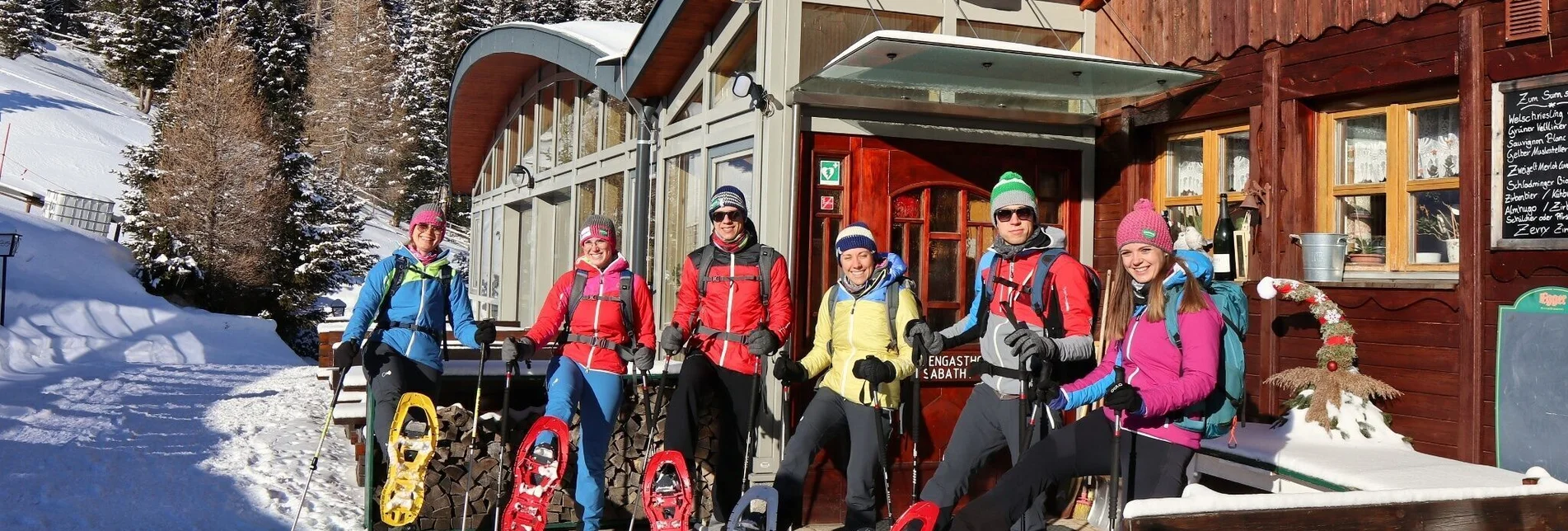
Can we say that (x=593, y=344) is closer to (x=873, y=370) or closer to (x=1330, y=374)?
(x=873, y=370)

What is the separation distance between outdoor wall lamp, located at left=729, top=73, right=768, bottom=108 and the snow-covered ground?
3.08 metres

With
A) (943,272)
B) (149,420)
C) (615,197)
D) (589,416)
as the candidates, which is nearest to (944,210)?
(943,272)

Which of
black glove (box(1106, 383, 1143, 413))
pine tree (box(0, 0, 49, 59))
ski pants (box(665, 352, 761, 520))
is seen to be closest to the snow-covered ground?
ski pants (box(665, 352, 761, 520))

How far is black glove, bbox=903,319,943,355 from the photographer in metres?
4.73

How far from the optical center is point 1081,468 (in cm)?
396

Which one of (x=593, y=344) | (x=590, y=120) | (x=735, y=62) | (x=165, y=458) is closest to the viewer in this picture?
(x=593, y=344)

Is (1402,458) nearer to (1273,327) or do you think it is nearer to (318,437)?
(1273,327)

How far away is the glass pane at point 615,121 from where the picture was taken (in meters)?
9.84

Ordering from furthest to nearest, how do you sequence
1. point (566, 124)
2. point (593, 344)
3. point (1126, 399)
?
point (566, 124), point (593, 344), point (1126, 399)

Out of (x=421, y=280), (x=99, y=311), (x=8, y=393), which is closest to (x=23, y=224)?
(x=99, y=311)

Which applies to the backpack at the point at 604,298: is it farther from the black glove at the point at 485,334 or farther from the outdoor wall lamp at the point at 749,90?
the outdoor wall lamp at the point at 749,90

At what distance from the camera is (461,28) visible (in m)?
48.8

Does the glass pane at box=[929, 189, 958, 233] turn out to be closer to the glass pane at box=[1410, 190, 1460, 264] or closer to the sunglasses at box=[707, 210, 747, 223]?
the sunglasses at box=[707, 210, 747, 223]

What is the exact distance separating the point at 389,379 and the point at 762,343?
180 cm
